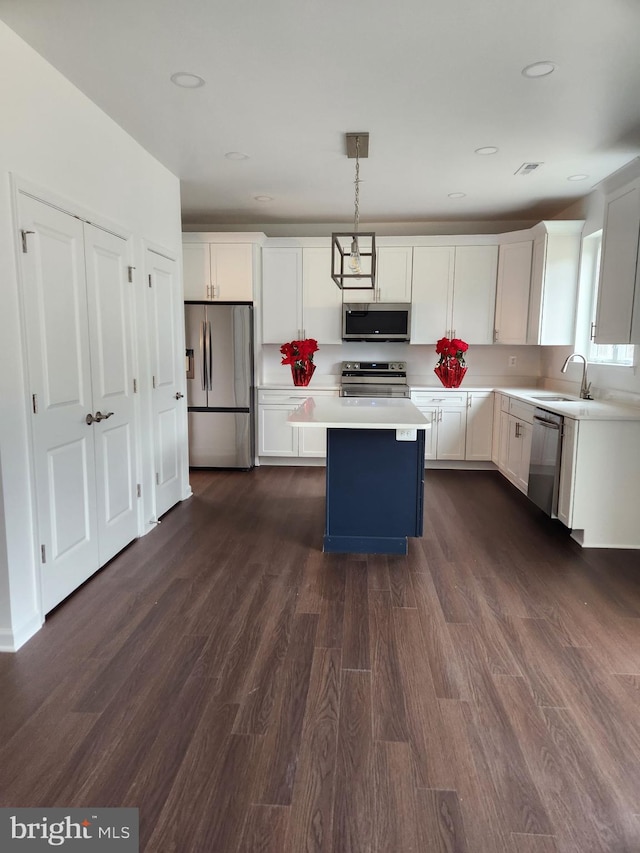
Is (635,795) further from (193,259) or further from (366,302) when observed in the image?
(193,259)

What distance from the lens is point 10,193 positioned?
2.14 m

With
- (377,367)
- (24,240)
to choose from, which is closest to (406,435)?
(24,240)

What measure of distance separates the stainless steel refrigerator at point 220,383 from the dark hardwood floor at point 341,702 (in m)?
2.15

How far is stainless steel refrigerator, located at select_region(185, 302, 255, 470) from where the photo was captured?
509 cm

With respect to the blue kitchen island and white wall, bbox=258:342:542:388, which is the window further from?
the blue kitchen island

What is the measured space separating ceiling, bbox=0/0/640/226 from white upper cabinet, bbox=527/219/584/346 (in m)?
0.52

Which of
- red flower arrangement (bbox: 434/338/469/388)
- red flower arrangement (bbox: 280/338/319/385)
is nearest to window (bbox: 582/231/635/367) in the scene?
red flower arrangement (bbox: 434/338/469/388)

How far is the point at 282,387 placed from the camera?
17.6 ft

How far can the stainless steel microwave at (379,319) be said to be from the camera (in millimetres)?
5402

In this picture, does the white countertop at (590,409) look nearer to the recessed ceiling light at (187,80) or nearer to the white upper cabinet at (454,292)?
the white upper cabinet at (454,292)

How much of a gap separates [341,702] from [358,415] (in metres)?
1.63

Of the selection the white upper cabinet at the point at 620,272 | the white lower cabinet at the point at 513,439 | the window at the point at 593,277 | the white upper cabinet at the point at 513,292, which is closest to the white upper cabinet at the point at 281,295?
the white upper cabinet at the point at 513,292

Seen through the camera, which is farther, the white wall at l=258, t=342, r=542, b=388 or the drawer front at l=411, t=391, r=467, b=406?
the white wall at l=258, t=342, r=542, b=388

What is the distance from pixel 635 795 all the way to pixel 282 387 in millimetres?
4358
